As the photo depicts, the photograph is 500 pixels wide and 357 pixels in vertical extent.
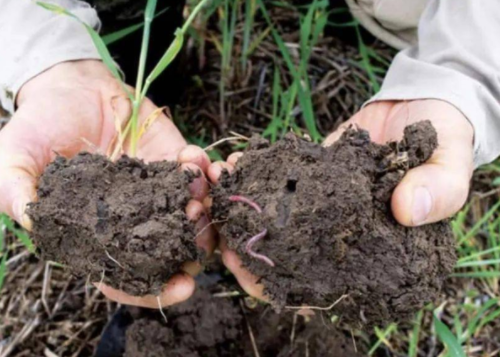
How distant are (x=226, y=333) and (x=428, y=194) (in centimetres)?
68

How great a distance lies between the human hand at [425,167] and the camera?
100 cm

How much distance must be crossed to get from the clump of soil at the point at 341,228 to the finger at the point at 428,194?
34mm

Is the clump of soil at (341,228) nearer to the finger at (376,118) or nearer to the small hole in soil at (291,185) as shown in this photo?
the small hole in soil at (291,185)

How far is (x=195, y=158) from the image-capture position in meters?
1.25

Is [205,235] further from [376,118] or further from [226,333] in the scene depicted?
[376,118]

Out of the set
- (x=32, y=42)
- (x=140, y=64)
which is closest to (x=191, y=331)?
(x=140, y=64)

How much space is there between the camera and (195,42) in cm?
203

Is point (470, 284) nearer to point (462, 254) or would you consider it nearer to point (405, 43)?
point (462, 254)

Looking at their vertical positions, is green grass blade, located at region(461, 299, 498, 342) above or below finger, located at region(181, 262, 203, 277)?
below

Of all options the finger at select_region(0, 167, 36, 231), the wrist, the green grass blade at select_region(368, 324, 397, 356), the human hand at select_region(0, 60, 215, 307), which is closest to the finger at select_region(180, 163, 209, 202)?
the human hand at select_region(0, 60, 215, 307)

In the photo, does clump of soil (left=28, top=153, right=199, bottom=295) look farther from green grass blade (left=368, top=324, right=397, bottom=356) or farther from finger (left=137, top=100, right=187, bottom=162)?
green grass blade (left=368, top=324, right=397, bottom=356)

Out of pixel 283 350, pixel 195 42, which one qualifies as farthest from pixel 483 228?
pixel 195 42

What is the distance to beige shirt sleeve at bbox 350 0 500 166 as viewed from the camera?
1.24 m

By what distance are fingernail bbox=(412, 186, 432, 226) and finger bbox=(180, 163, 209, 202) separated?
0.42 meters
